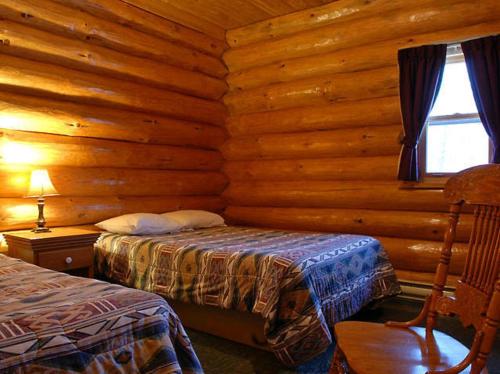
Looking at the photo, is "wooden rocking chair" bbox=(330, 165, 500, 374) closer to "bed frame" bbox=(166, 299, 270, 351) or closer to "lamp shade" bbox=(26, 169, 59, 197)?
"bed frame" bbox=(166, 299, 270, 351)

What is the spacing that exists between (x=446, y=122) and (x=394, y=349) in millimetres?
3075

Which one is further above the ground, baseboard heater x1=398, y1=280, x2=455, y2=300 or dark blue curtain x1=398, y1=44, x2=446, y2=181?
dark blue curtain x1=398, y1=44, x2=446, y2=181

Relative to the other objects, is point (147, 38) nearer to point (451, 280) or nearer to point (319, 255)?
point (319, 255)

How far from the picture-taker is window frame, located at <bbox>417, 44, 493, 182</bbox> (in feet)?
12.8

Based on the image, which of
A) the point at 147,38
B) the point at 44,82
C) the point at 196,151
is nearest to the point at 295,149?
the point at 196,151

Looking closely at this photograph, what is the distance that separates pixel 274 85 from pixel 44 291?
3.91 m

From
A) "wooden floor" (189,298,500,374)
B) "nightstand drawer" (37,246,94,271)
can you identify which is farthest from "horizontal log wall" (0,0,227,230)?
"wooden floor" (189,298,500,374)

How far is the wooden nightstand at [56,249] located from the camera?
3042 mm

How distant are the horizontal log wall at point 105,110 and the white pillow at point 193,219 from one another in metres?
0.36

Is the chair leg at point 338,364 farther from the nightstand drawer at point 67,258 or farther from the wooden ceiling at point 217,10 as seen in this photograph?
the wooden ceiling at point 217,10

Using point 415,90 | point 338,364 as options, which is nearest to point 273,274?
point 338,364

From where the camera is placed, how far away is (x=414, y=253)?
4.12m

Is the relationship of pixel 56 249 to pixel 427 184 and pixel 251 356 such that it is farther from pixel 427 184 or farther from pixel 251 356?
pixel 427 184

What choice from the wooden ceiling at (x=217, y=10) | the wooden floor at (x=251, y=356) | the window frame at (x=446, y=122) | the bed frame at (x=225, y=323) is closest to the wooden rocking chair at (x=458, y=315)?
the wooden floor at (x=251, y=356)
